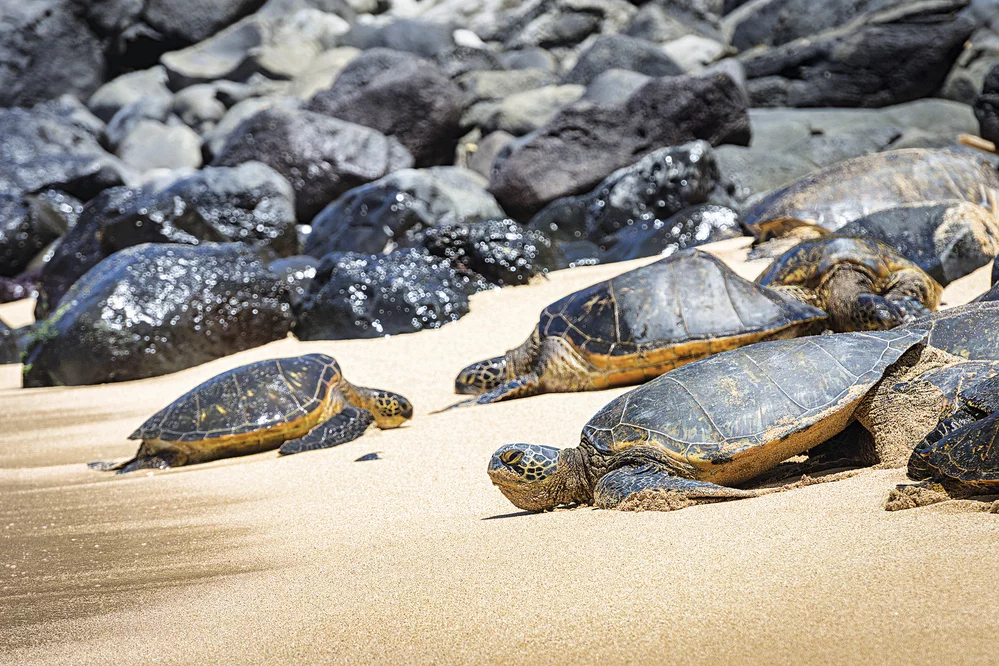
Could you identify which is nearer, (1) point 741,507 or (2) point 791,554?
(2) point 791,554

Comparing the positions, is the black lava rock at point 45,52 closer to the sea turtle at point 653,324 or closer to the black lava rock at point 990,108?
the black lava rock at point 990,108

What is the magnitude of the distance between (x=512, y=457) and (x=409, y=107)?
1823 cm

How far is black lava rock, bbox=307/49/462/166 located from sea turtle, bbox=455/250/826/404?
1524cm

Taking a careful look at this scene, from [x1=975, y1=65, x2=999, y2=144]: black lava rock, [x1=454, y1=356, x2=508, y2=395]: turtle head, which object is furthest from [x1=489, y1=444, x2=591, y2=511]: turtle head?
[x1=975, y1=65, x2=999, y2=144]: black lava rock

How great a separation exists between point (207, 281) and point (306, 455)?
448 centimetres

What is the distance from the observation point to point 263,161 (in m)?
17.9

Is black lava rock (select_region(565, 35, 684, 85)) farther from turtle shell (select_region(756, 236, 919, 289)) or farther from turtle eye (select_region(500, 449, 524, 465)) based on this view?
turtle eye (select_region(500, 449, 524, 465))

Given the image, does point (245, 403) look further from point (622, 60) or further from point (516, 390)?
point (622, 60)

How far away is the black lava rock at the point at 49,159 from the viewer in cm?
1912

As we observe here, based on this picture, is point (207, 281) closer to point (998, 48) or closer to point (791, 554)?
point (791, 554)

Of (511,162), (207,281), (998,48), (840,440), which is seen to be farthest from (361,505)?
(998,48)

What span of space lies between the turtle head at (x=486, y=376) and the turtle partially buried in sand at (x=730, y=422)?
9.86 feet

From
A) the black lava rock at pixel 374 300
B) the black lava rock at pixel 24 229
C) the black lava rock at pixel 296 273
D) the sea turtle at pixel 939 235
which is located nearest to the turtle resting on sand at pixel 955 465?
the sea turtle at pixel 939 235

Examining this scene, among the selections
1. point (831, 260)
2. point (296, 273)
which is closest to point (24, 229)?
point (296, 273)
